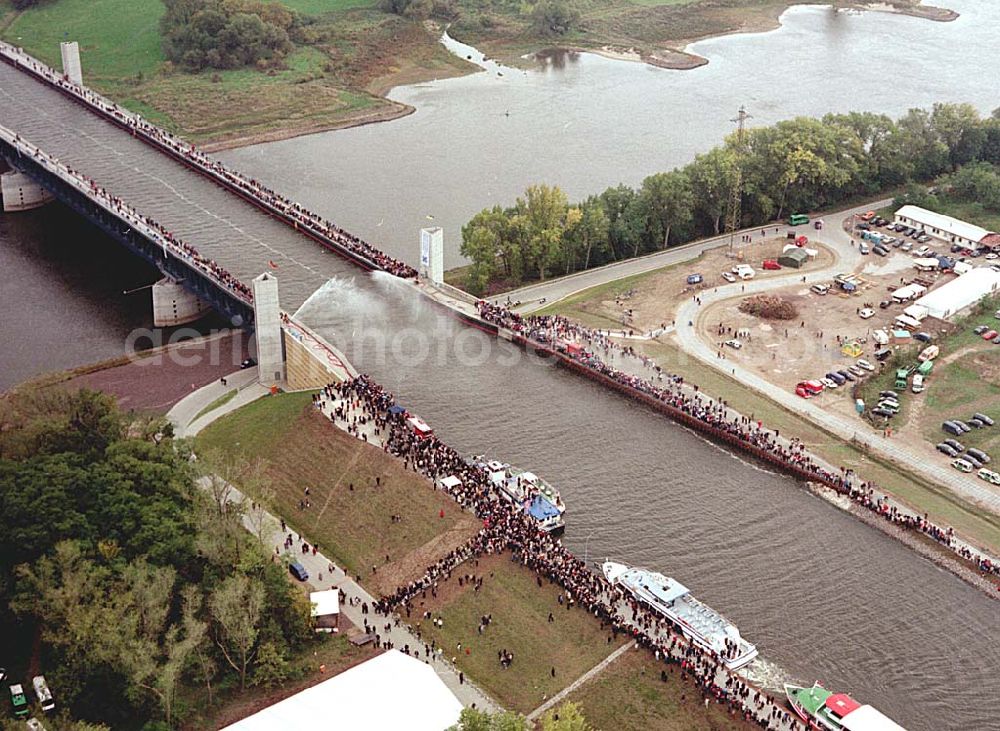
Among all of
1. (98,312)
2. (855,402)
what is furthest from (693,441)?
(98,312)

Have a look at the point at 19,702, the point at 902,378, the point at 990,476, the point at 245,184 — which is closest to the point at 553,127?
the point at 245,184

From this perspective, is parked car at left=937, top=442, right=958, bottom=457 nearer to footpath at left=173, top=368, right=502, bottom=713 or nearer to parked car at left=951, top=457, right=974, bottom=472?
parked car at left=951, top=457, right=974, bottom=472

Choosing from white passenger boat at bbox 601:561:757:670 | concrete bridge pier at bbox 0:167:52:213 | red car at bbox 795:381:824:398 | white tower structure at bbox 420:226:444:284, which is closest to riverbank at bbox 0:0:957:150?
concrete bridge pier at bbox 0:167:52:213

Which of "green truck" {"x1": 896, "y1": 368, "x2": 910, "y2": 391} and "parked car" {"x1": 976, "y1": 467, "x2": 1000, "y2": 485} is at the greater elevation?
"green truck" {"x1": 896, "y1": 368, "x2": 910, "y2": 391}

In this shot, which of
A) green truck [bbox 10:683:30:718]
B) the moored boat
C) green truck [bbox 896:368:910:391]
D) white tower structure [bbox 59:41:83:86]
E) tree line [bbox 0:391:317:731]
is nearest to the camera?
green truck [bbox 10:683:30:718]

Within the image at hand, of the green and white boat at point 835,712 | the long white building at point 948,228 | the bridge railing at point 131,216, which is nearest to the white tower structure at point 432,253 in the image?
the bridge railing at point 131,216

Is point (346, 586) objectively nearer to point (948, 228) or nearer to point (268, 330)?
point (268, 330)

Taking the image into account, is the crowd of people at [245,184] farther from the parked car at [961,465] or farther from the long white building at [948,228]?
the long white building at [948,228]

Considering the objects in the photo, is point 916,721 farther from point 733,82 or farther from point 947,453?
point 733,82
